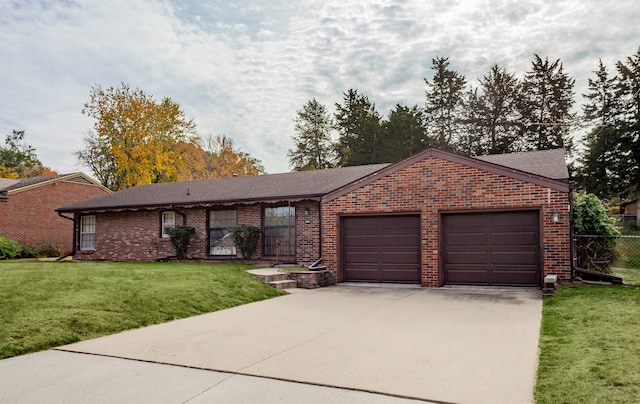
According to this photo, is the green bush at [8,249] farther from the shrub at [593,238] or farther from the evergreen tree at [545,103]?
→ the evergreen tree at [545,103]

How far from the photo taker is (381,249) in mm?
13062

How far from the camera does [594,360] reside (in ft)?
15.6

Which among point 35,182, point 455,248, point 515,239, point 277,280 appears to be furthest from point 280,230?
point 35,182

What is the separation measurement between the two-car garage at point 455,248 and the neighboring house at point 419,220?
2cm

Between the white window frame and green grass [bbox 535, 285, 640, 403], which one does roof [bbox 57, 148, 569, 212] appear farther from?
green grass [bbox 535, 285, 640, 403]

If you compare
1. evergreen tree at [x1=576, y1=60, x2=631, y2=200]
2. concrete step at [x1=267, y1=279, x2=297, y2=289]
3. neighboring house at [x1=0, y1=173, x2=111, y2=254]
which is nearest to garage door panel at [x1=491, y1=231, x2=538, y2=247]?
concrete step at [x1=267, y1=279, x2=297, y2=289]

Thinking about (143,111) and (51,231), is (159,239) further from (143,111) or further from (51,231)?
(143,111)

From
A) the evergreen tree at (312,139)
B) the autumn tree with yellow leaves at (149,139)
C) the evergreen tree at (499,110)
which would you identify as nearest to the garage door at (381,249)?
the autumn tree with yellow leaves at (149,139)

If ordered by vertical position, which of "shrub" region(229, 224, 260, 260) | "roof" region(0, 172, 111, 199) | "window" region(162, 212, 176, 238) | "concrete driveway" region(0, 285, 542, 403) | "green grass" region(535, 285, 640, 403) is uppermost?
"roof" region(0, 172, 111, 199)

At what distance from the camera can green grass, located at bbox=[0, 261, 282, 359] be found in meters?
6.43

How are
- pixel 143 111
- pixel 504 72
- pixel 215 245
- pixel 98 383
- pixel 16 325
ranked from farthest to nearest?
pixel 504 72 < pixel 143 111 < pixel 215 245 < pixel 16 325 < pixel 98 383

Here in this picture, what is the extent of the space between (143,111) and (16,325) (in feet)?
93.8

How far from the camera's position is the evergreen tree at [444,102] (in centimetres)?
4072

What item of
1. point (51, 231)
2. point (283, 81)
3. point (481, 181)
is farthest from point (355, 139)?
point (481, 181)
